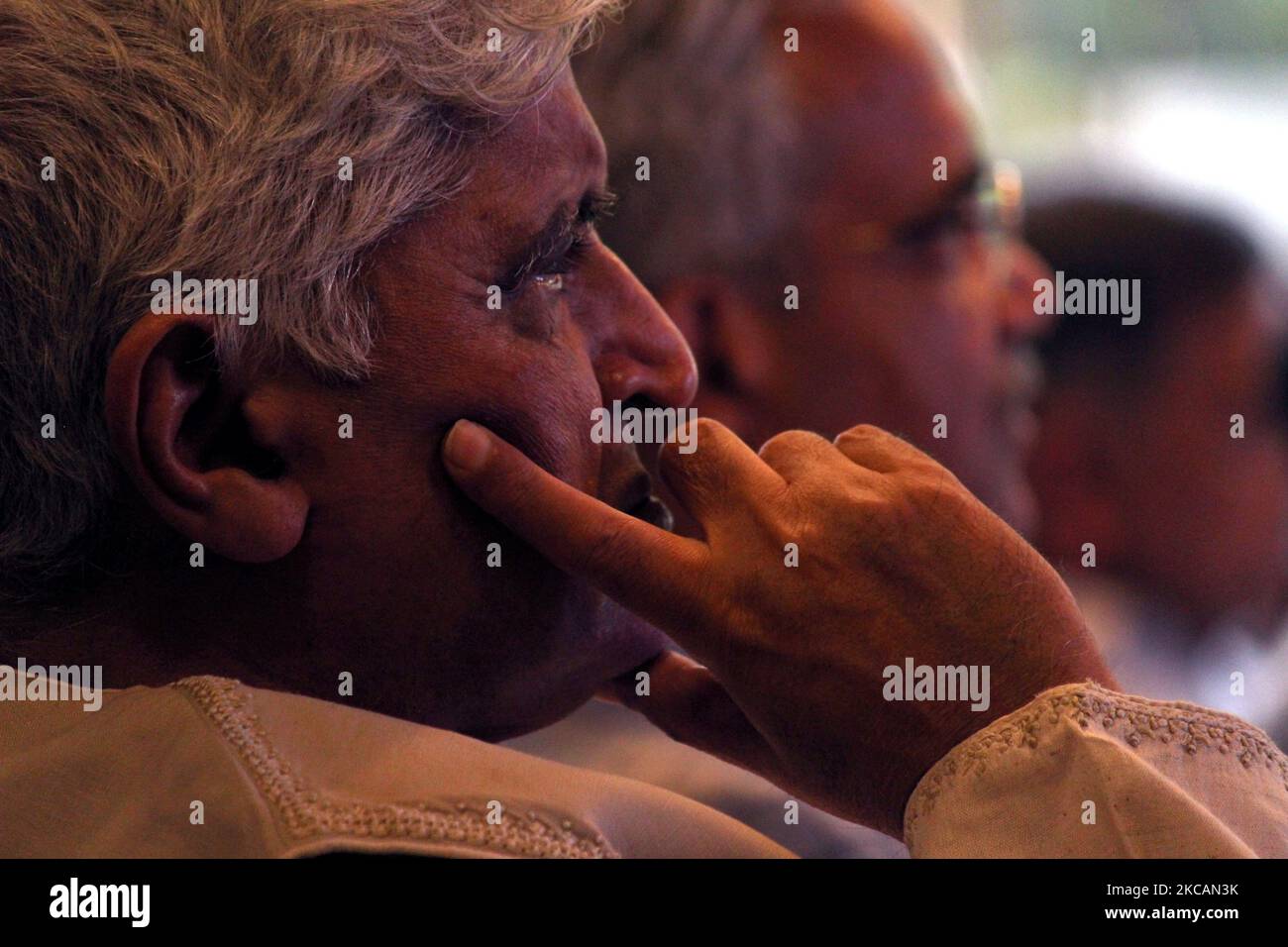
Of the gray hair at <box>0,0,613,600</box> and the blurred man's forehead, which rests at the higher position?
the blurred man's forehead

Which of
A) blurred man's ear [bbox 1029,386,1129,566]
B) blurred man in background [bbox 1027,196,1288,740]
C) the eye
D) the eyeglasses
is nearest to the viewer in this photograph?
the eye

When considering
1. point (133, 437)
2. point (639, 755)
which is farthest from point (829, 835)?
point (133, 437)

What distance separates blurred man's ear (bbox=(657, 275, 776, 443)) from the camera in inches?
90.2

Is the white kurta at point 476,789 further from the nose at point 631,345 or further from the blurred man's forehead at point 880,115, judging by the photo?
the blurred man's forehead at point 880,115

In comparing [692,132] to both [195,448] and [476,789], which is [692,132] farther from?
[476,789]

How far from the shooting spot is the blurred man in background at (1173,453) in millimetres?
3287

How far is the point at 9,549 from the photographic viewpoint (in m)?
1.19

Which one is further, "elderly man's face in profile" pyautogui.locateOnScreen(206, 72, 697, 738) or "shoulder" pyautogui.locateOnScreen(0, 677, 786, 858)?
"elderly man's face in profile" pyautogui.locateOnScreen(206, 72, 697, 738)

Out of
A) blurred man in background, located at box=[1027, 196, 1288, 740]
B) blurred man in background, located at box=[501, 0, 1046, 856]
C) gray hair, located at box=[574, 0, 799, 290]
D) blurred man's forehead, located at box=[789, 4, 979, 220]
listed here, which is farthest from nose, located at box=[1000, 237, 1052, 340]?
blurred man in background, located at box=[1027, 196, 1288, 740]

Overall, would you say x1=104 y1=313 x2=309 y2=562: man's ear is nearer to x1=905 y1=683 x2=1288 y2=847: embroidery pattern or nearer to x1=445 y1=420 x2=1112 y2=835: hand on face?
x1=445 y1=420 x2=1112 y2=835: hand on face

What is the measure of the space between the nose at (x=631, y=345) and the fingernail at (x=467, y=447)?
18cm
